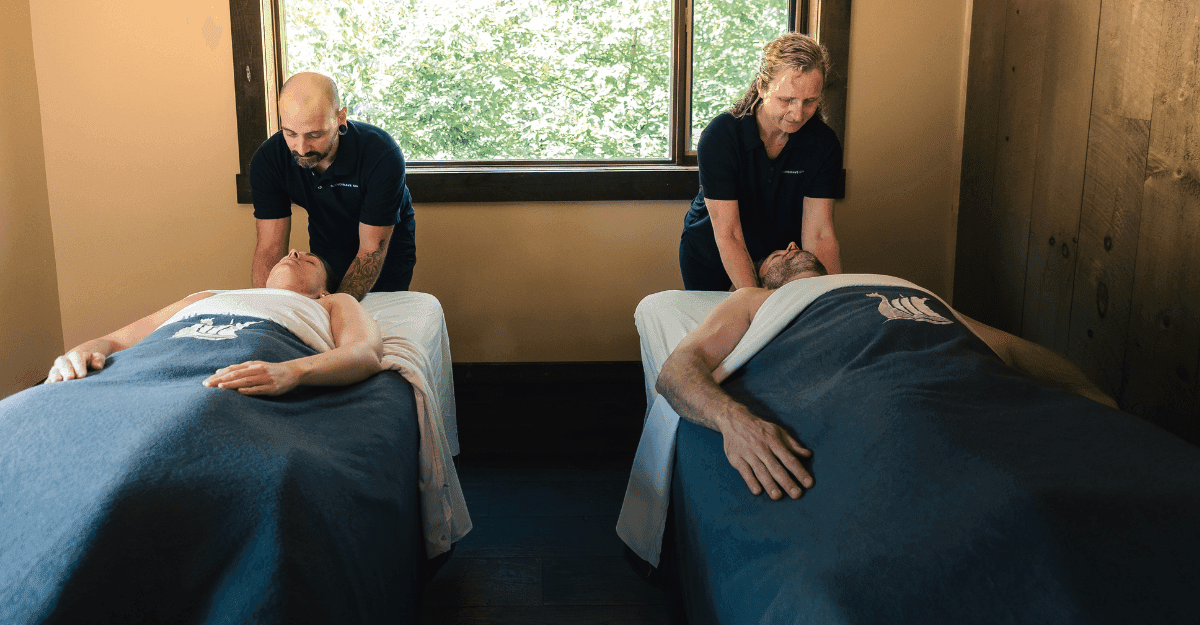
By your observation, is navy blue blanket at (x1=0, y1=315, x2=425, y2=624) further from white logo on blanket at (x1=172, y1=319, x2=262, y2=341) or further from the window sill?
the window sill

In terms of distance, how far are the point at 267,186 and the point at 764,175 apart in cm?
142

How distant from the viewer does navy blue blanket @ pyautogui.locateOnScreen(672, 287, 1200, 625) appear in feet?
2.66

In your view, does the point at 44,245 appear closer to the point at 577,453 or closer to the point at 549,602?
the point at 577,453

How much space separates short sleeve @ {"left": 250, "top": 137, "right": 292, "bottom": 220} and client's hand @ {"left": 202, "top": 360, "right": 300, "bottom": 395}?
1.11 metres

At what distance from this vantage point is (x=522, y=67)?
9.23 ft

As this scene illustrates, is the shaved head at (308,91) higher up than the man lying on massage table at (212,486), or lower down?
higher up

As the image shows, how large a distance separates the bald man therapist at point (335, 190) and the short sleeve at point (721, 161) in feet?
2.81

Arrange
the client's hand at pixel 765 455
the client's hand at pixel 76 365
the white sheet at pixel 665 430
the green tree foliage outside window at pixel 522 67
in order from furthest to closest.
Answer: the green tree foliage outside window at pixel 522 67 < the white sheet at pixel 665 430 < the client's hand at pixel 76 365 < the client's hand at pixel 765 455

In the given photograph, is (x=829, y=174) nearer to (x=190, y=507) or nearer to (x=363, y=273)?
(x=363, y=273)

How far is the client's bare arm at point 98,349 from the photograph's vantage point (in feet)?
4.52

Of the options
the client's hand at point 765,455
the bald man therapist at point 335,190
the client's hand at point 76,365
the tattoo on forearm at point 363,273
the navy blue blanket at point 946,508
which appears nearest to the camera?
the navy blue blanket at point 946,508

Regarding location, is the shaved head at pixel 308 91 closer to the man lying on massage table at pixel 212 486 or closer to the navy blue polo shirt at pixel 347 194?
the navy blue polo shirt at pixel 347 194

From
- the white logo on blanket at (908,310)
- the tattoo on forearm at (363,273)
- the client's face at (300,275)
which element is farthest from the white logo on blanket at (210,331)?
the white logo on blanket at (908,310)

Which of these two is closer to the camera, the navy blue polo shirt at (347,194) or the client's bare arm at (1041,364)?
the client's bare arm at (1041,364)
